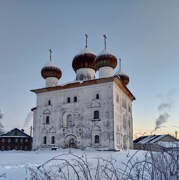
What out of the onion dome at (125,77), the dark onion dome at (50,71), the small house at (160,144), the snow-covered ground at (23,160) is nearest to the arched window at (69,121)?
the dark onion dome at (50,71)

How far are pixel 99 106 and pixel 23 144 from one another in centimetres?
2344

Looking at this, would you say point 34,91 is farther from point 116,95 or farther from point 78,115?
point 116,95

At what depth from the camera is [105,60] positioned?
24031 millimetres

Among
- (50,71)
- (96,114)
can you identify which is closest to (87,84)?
(96,114)

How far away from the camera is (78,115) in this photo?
74.4 ft

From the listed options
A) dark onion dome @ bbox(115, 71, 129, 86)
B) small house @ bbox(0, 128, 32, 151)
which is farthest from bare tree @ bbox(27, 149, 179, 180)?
small house @ bbox(0, 128, 32, 151)

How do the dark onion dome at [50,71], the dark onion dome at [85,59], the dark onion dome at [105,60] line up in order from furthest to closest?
the dark onion dome at [50,71], the dark onion dome at [85,59], the dark onion dome at [105,60]

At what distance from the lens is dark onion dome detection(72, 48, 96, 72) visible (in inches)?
1022

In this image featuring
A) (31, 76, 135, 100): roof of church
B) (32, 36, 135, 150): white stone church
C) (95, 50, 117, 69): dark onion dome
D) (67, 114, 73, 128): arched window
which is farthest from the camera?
(95, 50, 117, 69): dark onion dome

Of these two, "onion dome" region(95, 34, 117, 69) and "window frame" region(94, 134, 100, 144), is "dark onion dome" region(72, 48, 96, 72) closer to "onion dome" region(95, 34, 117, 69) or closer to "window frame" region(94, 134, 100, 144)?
"onion dome" region(95, 34, 117, 69)

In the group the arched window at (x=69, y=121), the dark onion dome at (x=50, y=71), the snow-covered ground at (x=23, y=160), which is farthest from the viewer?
the dark onion dome at (x=50, y=71)

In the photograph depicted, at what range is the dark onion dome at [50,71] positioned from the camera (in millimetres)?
26750

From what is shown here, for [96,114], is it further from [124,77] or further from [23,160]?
[124,77]

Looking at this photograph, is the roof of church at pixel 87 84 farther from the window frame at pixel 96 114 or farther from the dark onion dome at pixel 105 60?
the window frame at pixel 96 114
